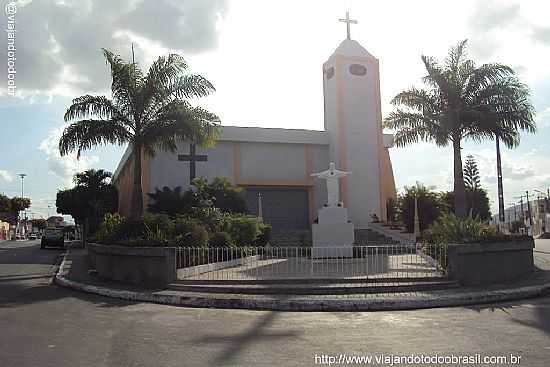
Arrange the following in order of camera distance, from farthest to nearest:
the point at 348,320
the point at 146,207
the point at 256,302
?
1. the point at 146,207
2. the point at 256,302
3. the point at 348,320

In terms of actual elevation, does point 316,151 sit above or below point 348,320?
above

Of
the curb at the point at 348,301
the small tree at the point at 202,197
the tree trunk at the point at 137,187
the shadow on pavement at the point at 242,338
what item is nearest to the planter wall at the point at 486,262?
the curb at the point at 348,301

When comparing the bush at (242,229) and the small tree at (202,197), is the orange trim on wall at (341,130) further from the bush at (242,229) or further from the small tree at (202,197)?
the bush at (242,229)

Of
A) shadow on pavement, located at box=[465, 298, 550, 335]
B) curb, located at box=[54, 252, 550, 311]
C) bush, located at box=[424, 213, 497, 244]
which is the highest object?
bush, located at box=[424, 213, 497, 244]

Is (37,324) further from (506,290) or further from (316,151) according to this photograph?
(316,151)

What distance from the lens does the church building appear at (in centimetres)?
3116

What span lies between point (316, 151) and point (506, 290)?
22.2m

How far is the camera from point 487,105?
20297 mm

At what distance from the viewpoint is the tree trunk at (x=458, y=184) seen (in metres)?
19.9

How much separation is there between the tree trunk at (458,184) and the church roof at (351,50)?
12981mm

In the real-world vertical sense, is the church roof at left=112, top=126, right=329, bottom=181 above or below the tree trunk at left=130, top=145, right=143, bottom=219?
above

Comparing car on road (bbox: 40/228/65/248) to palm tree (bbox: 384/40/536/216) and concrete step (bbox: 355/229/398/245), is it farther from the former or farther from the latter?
palm tree (bbox: 384/40/536/216)

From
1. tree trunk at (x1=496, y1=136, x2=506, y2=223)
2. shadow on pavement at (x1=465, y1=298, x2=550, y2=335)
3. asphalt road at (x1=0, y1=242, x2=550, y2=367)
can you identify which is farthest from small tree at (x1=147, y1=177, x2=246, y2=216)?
shadow on pavement at (x1=465, y1=298, x2=550, y2=335)

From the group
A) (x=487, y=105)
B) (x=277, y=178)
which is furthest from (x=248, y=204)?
(x=487, y=105)
